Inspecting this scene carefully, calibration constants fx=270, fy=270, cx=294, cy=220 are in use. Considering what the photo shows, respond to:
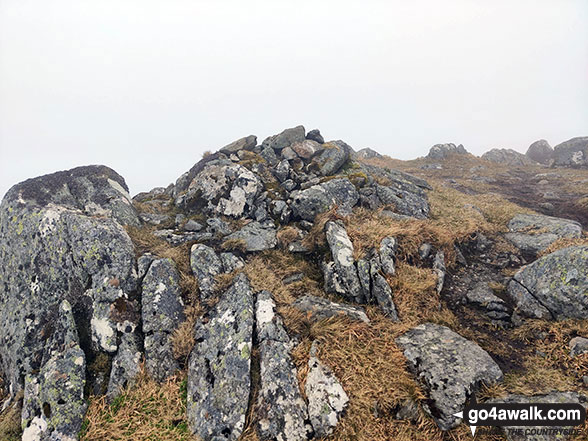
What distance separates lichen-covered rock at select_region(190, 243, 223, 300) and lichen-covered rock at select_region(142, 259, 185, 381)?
0.73 m

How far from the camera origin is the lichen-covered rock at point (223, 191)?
47.2 feet

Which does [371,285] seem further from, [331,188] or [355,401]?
[331,188]

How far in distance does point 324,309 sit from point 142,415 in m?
5.70

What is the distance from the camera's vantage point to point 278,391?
6.99m

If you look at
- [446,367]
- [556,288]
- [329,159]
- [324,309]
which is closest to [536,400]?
[446,367]

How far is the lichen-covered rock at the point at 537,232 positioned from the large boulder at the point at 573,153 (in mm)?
38083

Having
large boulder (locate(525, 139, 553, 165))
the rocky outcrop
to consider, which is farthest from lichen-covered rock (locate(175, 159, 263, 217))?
large boulder (locate(525, 139, 553, 165))

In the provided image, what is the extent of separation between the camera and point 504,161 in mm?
46250

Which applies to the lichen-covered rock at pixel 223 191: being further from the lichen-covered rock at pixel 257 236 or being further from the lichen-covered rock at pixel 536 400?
the lichen-covered rock at pixel 536 400

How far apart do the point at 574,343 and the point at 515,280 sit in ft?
8.74

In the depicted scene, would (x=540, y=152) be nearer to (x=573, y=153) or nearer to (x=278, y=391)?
(x=573, y=153)

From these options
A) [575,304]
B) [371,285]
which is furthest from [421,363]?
[575,304]

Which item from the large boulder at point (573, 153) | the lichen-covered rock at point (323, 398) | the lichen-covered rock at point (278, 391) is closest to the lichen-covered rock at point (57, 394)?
the lichen-covered rock at point (278, 391)

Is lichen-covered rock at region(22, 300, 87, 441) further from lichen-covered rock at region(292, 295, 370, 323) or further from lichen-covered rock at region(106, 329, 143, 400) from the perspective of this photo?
lichen-covered rock at region(292, 295, 370, 323)
